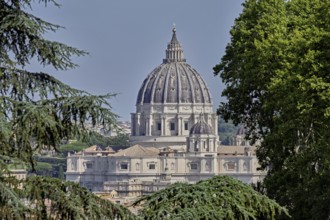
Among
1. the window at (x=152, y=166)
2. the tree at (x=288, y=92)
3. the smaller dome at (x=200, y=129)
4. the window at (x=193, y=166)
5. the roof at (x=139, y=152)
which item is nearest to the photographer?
the tree at (x=288, y=92)

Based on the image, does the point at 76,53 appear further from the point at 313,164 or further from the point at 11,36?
the point at 313,164

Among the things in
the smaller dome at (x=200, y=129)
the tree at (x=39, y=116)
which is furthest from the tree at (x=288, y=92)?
the smaller dome at (x=200, y=129)

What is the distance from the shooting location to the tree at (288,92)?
97.1 ft

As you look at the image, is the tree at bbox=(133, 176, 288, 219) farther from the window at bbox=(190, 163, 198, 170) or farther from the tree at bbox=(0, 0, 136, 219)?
the window at bbox=(190, 163, 198, 170)

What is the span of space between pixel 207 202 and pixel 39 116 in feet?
15.4

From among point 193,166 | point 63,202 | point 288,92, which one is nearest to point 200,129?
point 193,166

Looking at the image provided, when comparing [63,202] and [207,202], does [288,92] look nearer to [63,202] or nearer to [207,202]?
[207,202]

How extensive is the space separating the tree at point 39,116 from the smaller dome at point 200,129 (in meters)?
177

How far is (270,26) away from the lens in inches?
1547

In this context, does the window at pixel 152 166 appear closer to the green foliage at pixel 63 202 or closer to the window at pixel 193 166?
the window at pixel 193 166

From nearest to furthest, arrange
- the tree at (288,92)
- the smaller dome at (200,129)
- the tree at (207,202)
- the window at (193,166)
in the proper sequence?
the tree at (207,202) < the tree at (288,92) < the smaller dome at (200,129) < the window at (193,166)

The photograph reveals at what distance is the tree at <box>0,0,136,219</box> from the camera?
10352 mm

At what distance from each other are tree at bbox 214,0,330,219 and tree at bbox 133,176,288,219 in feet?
40.0

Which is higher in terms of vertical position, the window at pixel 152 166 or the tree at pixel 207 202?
the window at pixel 152 166
